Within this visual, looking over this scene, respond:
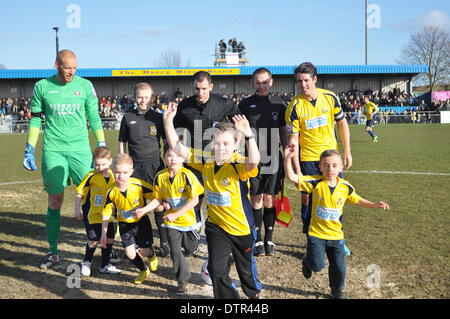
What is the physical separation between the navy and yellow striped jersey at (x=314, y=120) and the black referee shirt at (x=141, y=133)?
175 cm

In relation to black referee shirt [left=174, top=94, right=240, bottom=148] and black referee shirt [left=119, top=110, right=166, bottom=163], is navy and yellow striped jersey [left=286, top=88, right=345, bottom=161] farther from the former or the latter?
black referee shirt [left=119, top=110, right=166, bottom=163]

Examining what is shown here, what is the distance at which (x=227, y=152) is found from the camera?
3.79 m

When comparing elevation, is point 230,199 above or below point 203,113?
below

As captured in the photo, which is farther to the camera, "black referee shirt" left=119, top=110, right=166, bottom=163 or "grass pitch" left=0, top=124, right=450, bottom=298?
"black referee shirt" left=119, top=110, right=166, bottom=163

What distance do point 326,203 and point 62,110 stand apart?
3.33m

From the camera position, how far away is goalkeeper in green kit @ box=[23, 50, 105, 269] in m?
5.18

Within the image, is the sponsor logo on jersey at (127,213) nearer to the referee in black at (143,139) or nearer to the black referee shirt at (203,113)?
the referee in black at (143,139)

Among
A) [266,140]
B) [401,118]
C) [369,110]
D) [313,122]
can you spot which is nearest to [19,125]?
[369,110]

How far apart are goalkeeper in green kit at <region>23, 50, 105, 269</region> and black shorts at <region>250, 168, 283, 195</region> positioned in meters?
2.00

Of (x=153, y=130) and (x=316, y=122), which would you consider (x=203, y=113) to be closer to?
(x=153, y=130)

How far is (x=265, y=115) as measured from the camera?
18.2ft

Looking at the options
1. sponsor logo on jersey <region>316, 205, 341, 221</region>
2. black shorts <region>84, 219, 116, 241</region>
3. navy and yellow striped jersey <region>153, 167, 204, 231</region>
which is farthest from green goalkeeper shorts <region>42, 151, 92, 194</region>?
sponsor logo on jersey <region>316, 205, 341, 221</region>

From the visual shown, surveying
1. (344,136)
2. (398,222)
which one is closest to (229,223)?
(344,136)
